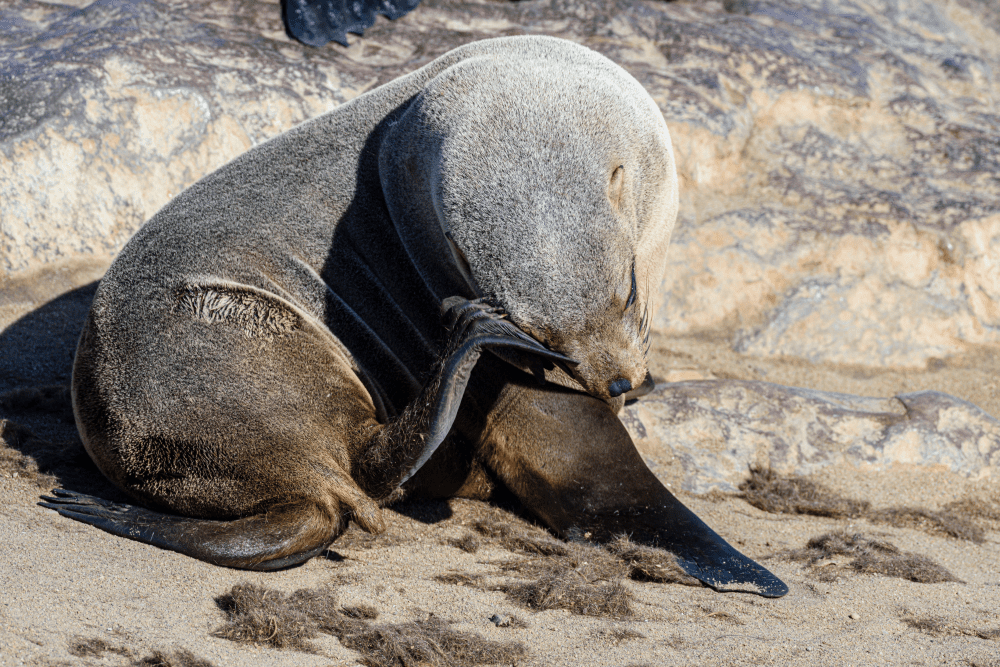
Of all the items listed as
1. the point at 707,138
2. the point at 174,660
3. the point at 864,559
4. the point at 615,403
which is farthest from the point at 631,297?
the point at 707,138

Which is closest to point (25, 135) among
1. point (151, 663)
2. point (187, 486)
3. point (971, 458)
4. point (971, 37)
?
point (187, 486)

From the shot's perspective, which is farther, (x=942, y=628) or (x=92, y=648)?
(x=942, y=628)

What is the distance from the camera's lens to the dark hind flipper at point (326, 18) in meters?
5.96

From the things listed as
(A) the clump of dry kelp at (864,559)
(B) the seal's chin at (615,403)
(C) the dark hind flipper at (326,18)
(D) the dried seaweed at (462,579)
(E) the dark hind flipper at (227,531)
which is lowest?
(A) the clump of dry kelp at (864,559)

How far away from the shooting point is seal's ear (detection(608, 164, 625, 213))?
302cm

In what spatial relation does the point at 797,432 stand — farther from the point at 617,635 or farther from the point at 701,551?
the point at 617,635

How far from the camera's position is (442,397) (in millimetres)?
2770

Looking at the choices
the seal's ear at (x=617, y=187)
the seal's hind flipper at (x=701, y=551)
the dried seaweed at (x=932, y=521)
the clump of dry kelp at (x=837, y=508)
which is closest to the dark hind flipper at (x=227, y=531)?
the seal's hind flipper at (x=701, y=551)

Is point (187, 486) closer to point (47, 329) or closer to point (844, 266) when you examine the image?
point (47, 329)

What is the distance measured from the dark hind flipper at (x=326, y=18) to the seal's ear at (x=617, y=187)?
355 centimetres

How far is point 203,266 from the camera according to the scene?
3268 mm

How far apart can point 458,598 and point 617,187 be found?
1.45m

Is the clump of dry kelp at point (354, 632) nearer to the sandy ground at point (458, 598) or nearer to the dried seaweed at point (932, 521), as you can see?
the sandy ground at point (458, 598)

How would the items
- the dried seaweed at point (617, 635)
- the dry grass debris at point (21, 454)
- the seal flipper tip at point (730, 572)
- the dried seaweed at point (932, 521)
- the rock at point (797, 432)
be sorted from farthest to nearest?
the rock at point (797, 432), the dried seaweed at point (932, 521), the dry grass debris at point (21, 454), the seal flipper tip at point (730, 572), the dried seaweed at point (617, 635)
